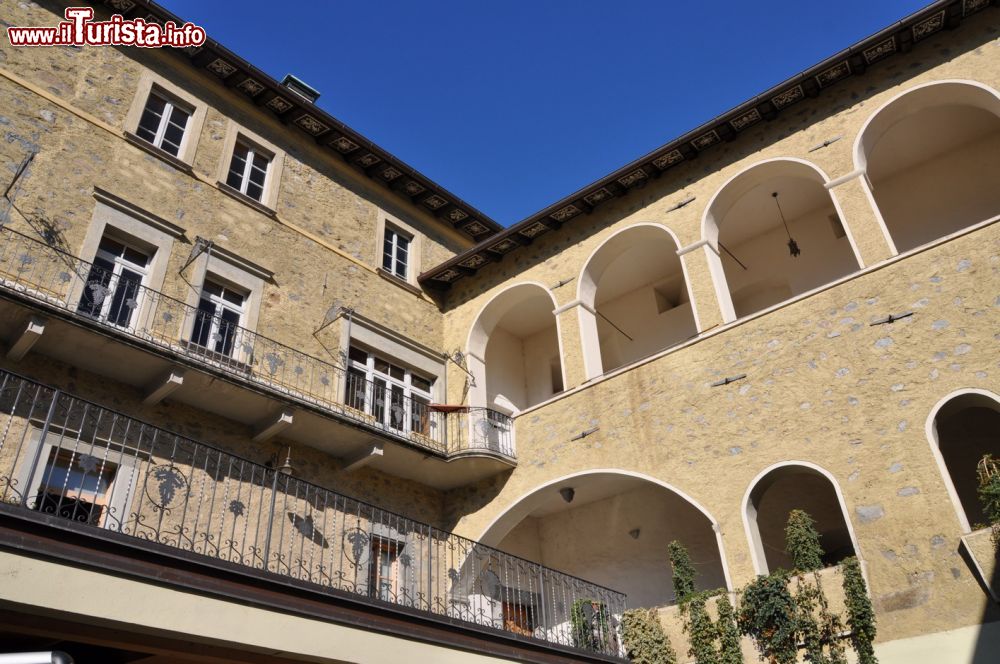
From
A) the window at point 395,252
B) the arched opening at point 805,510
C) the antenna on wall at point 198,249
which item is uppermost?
the window at point 395,252

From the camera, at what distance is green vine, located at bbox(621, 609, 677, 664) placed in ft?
32.7

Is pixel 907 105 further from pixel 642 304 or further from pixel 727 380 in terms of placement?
pixel 642 304

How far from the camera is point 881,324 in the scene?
9836 mm

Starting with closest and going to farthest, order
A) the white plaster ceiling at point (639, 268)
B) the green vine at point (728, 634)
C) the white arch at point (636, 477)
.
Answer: the green vine at point (728, 634) → the white arch at point (636, 477) → the white plaster ceiling at point (639, 268)

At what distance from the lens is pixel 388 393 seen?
12438 mm

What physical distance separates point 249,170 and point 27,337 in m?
5.21

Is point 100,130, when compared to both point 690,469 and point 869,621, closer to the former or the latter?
point 690,469

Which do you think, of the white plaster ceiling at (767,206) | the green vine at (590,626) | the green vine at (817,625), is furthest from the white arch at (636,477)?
the white plaster ceiling at (767,206)

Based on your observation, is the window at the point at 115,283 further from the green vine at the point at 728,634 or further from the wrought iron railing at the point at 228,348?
the green vine at the point at 728,634

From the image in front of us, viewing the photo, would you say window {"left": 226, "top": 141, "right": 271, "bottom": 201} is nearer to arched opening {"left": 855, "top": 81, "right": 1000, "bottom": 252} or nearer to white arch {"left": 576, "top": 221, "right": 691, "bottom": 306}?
white arch {"left": 576, "top": 221, "right": 691, "bottom": 306}

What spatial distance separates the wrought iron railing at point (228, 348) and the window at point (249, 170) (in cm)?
262

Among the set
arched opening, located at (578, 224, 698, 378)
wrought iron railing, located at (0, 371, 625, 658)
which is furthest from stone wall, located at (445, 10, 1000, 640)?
wrought iron railing, located at (0, 371, 625, 658)

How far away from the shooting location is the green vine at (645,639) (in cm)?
995

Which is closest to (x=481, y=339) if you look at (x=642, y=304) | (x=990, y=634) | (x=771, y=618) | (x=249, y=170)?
(x=642, y=304)
